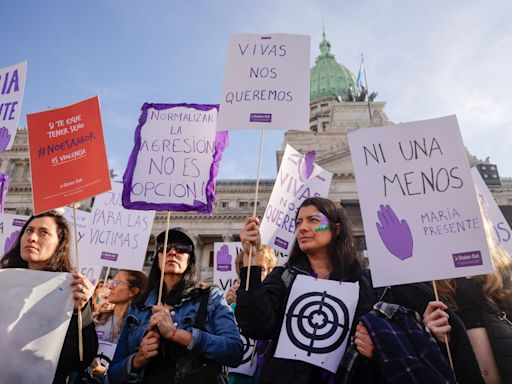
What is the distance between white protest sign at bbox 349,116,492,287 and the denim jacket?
3.71ft

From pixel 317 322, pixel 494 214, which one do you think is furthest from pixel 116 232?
pixel 494 214

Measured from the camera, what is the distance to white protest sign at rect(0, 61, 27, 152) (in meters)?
5.23

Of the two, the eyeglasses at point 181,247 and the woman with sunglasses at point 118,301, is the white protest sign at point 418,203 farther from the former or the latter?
the woman with sunglasses at point 118,301

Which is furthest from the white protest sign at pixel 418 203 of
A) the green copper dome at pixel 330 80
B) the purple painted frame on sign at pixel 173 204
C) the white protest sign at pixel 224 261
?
the green copper dome at pixel 330 80

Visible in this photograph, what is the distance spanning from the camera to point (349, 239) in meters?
2.83

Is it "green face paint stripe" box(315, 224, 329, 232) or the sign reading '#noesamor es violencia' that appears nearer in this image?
"green face paint stripe" box(315, 224, 329, 232)

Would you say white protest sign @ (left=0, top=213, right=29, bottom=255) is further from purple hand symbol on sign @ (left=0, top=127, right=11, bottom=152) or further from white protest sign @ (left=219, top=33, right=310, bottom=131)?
white protest sign @ (left=219, top=33, right=310, bottom=131)

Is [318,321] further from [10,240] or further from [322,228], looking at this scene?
[10,240]

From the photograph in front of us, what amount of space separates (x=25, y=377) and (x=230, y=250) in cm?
630

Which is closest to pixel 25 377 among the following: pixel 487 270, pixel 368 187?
pixel 368 187

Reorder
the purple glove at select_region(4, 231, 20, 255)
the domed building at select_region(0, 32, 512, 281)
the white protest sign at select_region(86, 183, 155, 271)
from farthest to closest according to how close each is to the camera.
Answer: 1. the domed building at select_region(0, 32, 512, 281)
2. the purple glove at select_region(4, 231, 20, 255)
3. the white protest sign at select_region(86, 183, 155, 271)

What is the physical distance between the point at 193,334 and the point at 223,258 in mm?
5931

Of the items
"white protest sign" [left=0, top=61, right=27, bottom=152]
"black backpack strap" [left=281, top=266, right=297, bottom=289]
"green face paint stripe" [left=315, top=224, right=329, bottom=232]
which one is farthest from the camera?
"white protest sign" [left=0, top=61, right=27, bottom=152]

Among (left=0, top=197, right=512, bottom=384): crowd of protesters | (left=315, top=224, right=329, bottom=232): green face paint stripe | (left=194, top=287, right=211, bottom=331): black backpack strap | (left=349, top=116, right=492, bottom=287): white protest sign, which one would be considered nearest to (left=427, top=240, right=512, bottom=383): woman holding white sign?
(left=0, top=197, right=512, bottom=384): crowd of protesters
